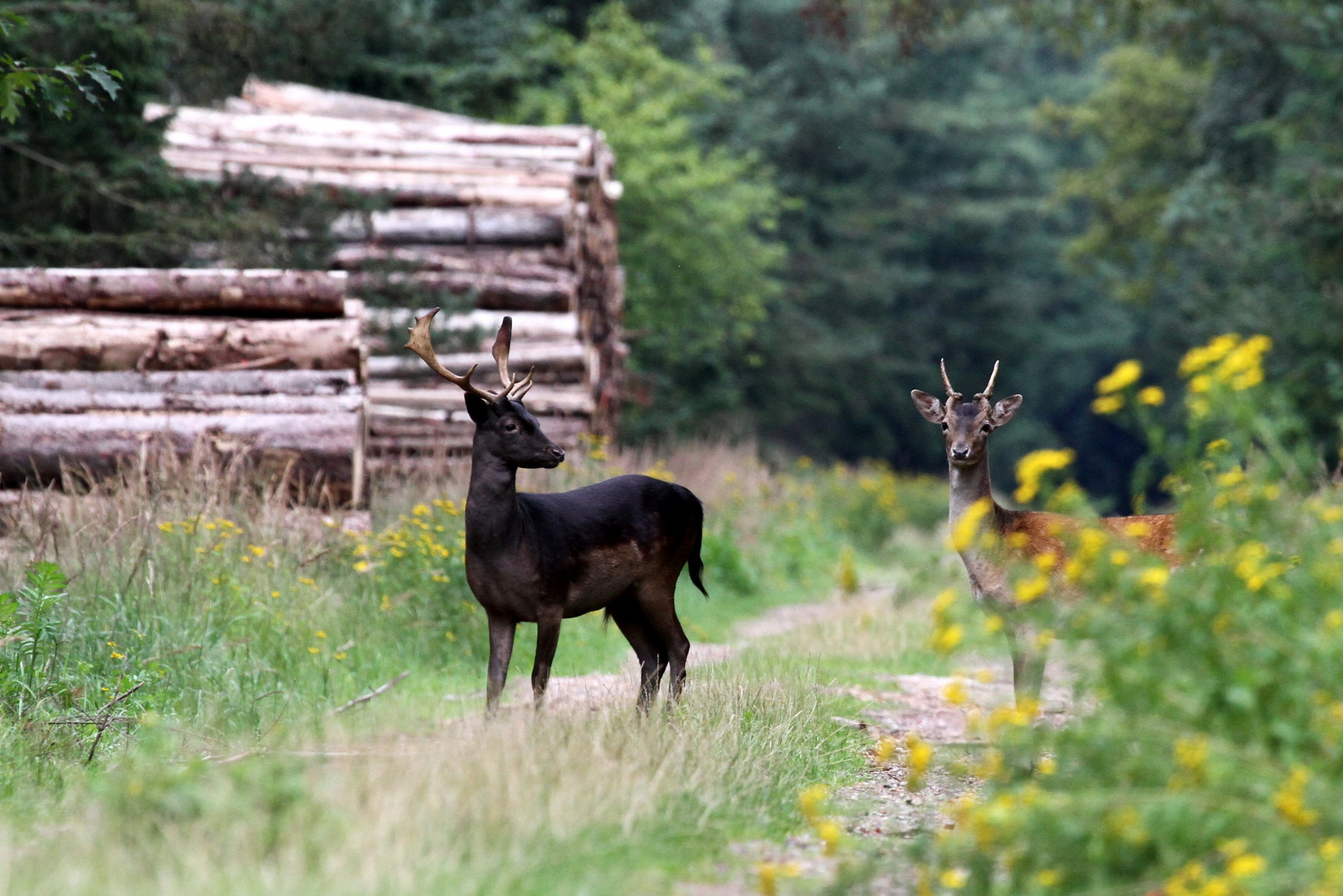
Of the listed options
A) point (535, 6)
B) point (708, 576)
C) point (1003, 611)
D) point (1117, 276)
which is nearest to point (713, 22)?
point (535, 6)

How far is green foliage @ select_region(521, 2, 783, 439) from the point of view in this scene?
82.0 ft

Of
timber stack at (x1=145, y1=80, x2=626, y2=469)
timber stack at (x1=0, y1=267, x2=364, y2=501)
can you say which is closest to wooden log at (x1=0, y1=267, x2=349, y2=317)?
timber stack at (x1=0, y1=267, x2=364, y2=501)

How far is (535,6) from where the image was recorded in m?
28.9

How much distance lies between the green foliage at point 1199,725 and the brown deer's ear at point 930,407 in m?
4.48

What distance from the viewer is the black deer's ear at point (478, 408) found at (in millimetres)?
7336

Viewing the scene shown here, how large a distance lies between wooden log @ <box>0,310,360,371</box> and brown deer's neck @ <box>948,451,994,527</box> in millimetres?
4817

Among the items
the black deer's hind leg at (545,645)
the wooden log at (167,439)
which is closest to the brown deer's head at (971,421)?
the black deer's hind leg at (545,645)

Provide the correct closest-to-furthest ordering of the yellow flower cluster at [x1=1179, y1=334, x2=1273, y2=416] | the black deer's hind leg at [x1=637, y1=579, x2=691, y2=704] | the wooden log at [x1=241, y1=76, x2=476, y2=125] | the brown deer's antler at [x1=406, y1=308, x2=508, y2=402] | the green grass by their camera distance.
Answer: the yellow flower cluster at [x1=1179, y1=334, x2=1273, y2=416] → the green grass → the brown deer's antler at [x1=406, y1=308, x2=508, y2=402] → the black deer's hind leg at [x1=637, y1=579, x2=691, y2=704] → the wooden log at [x1=241, y1=76, x2=476, y2=125]

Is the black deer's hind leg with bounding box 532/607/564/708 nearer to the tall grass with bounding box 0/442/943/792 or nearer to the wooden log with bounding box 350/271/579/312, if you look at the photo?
the tall grass with bounding box 0/442/943/792

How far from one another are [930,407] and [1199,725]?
5245 mm

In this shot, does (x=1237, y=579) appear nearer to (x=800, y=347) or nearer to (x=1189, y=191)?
(x=1189, y=191)

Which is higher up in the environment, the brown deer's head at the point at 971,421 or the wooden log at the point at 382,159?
the wooden log at the point at 382,159

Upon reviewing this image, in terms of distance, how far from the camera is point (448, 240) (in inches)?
644

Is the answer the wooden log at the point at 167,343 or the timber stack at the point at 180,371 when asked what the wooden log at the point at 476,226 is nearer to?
the timber stack at the point at 180,371
